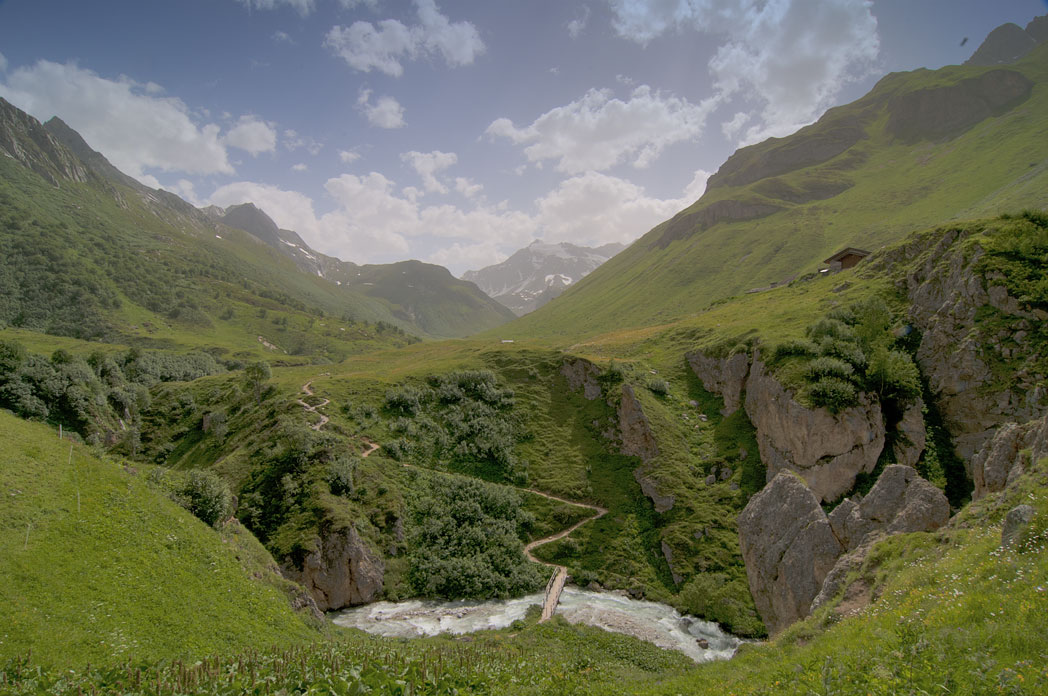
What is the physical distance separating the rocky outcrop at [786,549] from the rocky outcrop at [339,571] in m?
32.9

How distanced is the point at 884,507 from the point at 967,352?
29.2 metres

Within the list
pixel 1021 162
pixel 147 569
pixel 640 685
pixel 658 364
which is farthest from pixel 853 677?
pixel 1021 162

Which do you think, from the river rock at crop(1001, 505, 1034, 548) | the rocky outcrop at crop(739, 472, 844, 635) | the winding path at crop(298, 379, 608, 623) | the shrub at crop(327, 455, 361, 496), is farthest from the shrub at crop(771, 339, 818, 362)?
the shrub at crop(327, 455, 361, 496)

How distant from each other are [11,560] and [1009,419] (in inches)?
2675

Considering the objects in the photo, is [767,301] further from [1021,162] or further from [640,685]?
[1021,162]

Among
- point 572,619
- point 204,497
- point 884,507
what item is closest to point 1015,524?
point 884,507

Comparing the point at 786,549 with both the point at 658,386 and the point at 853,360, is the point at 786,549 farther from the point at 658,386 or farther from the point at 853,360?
the point at 658,386

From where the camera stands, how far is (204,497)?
30.8 metres

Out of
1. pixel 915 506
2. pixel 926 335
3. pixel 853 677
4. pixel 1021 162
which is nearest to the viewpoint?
pixel 853 677

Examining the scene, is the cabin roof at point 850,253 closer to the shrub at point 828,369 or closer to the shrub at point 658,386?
the shrub at point 828,369

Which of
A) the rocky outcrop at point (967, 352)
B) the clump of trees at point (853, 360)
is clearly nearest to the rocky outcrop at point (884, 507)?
the clump of trees at point (853, 360)

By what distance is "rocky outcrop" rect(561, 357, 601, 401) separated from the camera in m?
70.8

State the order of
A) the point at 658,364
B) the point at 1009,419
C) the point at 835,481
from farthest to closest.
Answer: the point at 658,364 < the point at 835,481 < the point at 1009,419

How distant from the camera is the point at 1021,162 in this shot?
6737 inches
